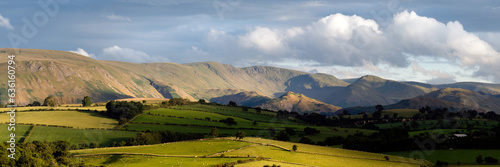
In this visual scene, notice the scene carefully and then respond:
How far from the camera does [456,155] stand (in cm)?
12281

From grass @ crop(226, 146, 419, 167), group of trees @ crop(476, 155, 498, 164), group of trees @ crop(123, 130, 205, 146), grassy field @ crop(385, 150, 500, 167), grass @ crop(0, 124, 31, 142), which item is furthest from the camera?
grass @ crop(0, 124, 31, 142)

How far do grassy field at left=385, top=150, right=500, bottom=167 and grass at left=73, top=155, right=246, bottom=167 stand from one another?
205 ft

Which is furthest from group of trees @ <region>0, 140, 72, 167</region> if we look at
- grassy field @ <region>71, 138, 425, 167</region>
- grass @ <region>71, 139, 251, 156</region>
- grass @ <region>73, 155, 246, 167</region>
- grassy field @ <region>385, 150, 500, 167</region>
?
grassy field @ <region>385, 150, 500, 167</region>

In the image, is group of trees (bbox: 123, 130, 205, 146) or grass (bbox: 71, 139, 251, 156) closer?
grass (bbox: 71, 139, 251, 156)

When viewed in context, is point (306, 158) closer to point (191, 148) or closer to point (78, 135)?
point (191, 148)

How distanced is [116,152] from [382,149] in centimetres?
9257

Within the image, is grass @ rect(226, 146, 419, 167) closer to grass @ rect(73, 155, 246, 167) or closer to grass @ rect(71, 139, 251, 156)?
grass @ rect(71, 139, 251, 156)

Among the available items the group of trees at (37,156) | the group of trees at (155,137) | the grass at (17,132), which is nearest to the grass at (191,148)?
the group of trees at (37,156)

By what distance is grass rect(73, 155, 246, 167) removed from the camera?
98694 mm

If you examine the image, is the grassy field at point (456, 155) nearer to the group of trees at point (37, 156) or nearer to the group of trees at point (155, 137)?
the group of trees at point (155, 137)

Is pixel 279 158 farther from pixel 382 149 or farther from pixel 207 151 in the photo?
pixel 382 149

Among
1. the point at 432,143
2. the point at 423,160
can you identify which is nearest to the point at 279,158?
the point at 423,160

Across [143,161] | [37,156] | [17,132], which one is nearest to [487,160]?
[143,161]

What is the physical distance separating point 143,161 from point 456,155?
93.9 meters
